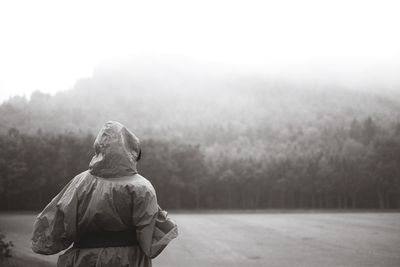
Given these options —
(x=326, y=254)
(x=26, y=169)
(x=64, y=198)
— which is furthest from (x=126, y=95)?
(x=64, y=198)

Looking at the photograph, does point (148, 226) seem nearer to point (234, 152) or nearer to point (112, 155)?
point (112, 155)

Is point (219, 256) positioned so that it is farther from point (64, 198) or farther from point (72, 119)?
point (72, 119)

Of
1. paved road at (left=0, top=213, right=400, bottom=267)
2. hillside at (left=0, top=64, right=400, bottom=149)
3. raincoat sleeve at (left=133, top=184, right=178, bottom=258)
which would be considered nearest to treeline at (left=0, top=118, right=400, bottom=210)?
hillside at (left=0, top=64, right=400, bottom=149)

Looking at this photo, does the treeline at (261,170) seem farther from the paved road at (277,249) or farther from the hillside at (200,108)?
the paved road at (277,249)

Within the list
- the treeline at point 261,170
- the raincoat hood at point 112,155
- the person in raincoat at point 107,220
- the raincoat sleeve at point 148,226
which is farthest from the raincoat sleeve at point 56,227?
the treeline at point 261,170

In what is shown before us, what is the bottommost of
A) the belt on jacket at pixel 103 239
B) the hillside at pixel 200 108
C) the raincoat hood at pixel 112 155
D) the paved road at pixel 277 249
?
the paved road at pixel 277 249

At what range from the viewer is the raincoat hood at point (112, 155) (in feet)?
10.8

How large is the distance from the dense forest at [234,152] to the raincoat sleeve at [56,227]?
80.1ft

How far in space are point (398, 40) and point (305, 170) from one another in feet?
62.8

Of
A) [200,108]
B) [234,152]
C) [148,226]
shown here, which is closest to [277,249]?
[148,226]

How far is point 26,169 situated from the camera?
32094mm

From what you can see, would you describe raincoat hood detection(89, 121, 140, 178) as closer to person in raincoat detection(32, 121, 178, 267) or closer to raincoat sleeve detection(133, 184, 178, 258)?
person in raincoat detection(32, 121, 178, 267)

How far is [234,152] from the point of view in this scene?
2448 inches

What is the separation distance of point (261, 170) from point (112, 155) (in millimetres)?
51276
